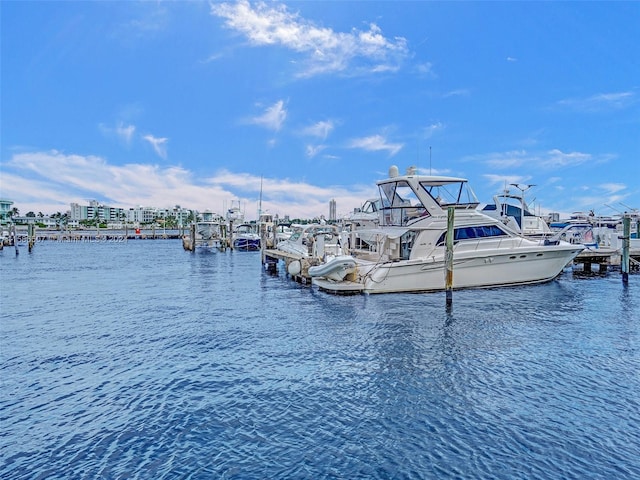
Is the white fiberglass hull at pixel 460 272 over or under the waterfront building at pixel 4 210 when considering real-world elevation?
under

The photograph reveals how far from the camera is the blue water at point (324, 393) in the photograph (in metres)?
6.44

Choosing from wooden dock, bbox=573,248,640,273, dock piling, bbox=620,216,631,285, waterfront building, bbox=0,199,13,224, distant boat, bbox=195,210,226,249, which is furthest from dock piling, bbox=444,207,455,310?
waterfront building, bbox=0,199,13,224

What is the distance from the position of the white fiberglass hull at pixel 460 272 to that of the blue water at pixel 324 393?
299 centimetres

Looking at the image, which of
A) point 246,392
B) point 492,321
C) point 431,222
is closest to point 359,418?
point 246,392

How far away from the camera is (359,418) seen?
7.79m

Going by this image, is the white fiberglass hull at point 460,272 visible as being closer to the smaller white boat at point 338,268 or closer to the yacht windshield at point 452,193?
the smaller white boat at point 338,268

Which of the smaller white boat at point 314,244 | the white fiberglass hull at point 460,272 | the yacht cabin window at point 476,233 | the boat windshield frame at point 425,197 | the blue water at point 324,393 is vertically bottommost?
the blue water at point 324,393

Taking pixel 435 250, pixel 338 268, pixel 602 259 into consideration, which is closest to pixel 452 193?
pixel 435 250

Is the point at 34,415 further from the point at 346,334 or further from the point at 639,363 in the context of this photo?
the point at 639,363

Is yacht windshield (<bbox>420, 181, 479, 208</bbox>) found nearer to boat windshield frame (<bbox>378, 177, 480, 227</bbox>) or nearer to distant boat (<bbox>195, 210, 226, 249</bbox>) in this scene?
boat windshield frame (<bbox>378, 177, 480, 227</bbox>)

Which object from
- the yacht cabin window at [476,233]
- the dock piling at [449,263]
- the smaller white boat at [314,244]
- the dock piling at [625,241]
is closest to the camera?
the dock piling at [449,263]

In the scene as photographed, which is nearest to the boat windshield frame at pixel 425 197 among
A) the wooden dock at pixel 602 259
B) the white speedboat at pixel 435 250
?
the white speedboat at pixel 435 250

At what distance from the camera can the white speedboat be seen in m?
21.1

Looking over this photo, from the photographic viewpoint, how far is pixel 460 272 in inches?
851
